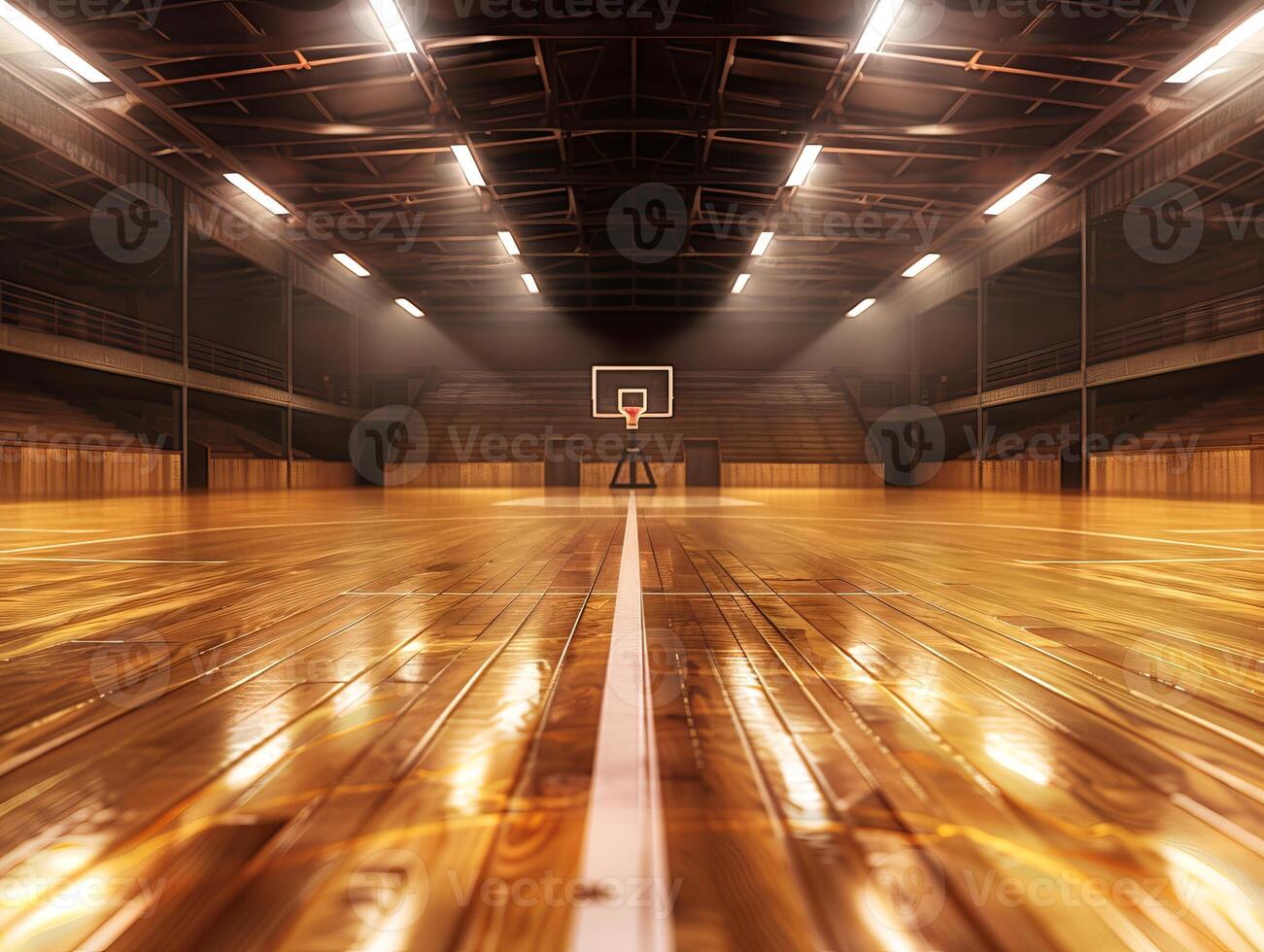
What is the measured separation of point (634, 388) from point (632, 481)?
13.2ft

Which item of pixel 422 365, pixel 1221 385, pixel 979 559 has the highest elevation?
pixel 422 365

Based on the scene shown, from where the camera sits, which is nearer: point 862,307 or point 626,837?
point 626,837

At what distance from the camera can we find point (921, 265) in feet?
52.9

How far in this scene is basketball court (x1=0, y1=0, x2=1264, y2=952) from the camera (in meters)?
0.59

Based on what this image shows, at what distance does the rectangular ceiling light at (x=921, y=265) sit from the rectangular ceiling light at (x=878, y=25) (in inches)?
317

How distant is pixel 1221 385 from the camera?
13086 millimetres

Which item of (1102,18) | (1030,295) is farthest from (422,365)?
(1102,18)

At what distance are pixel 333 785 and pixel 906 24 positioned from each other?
31.1 feet

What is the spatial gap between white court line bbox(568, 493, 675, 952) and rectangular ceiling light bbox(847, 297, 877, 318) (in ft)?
64.3

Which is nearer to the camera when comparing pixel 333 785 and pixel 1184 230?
pixel 333 785

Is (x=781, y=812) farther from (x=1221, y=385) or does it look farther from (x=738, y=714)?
(x=1221, y=385)

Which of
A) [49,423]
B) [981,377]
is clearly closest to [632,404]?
[981,377]

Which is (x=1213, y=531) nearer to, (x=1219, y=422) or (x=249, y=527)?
(x=249, y=527)

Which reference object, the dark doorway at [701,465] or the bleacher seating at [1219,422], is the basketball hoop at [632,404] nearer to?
the dark doorway at [701,465]
